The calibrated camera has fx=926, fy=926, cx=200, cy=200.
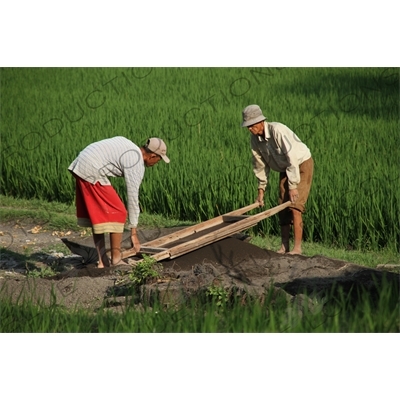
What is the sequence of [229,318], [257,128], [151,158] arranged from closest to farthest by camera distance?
1. [229,318]
2. [151,158]
3. [257,128]

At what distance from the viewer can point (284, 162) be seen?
8.63 metres

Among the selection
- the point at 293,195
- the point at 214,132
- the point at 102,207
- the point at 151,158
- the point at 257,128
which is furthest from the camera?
the point at 214,132

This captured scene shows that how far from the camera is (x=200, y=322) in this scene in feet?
20.1

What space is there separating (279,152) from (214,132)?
410cm

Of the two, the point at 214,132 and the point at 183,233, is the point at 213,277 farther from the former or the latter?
the point at 214,132

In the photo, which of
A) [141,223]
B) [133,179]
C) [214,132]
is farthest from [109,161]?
[214,132]

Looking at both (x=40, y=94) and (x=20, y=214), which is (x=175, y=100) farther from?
(x=20, y=214)

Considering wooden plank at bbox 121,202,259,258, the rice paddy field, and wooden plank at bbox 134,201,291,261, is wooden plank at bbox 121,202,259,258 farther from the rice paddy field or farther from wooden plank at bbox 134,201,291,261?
the rice paddy field

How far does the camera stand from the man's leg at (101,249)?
27.0 feet

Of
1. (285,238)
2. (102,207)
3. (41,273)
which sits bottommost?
(41,273)

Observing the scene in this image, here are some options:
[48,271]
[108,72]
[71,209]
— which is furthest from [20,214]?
[108,72]

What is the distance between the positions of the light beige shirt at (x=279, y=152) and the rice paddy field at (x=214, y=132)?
3.54 feet

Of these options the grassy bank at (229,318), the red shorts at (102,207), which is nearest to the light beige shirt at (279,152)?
the red shorts at (102,207)

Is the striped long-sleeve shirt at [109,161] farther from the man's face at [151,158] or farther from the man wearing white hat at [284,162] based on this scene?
the man wearing white hat at [284,162]
